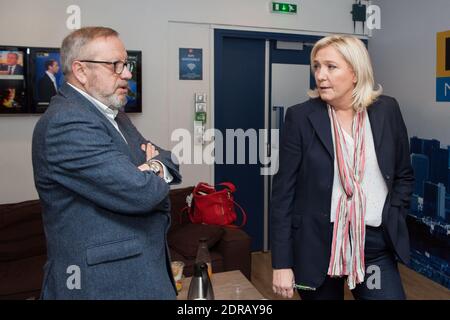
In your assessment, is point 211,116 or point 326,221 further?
point 211,116

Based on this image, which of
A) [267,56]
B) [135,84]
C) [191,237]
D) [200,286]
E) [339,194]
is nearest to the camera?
[339,194]

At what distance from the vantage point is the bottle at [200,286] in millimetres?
1885

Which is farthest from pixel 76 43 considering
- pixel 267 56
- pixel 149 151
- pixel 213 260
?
pixel 267 56

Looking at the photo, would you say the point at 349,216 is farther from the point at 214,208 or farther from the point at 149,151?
the point at 214,208

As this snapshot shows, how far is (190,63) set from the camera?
3.67m

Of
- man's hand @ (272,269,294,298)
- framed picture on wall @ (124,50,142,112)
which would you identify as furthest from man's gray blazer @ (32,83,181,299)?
framed picture on wall @ (124,50,142,112)

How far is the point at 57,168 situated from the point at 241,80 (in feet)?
9.55

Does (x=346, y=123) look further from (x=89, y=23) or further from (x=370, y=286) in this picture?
(x=89, y=23)

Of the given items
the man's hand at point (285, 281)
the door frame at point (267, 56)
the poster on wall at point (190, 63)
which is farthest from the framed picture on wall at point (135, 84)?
the man's hand at point (285, 281)

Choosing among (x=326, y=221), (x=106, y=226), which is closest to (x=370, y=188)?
(x=326, y=221)

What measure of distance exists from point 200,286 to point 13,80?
7.17 ft

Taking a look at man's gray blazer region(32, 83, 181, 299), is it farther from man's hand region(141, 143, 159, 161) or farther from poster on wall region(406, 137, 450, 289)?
poster on wall region(406, 137, 450, 289)

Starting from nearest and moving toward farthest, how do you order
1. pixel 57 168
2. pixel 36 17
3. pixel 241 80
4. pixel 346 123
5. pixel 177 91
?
pixel 57 168 → pixel 346 123 → pixel 36 17 → pixel 177 91 → pixel 241 80
